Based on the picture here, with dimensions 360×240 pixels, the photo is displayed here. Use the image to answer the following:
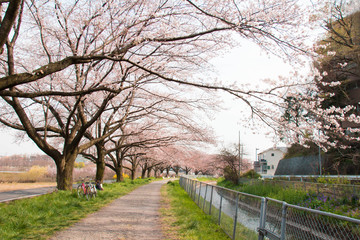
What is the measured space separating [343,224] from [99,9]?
26.3 ft

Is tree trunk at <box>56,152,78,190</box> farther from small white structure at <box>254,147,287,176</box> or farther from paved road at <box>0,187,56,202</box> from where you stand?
small white structure at <box>254,147,287,176</box>

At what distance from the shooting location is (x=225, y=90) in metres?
7.74

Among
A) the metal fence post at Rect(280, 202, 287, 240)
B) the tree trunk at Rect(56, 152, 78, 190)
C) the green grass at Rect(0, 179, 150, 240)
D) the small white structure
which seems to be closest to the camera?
the metal fence post at Rect(280, 202, 287, 240)

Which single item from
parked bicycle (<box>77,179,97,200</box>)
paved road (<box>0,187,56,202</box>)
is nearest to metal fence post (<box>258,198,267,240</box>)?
parked bicycle (<box>77,179,97,200</box>)

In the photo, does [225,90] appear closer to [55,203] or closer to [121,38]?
[121,38]

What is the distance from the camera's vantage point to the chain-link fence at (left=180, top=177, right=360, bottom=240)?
318 cm

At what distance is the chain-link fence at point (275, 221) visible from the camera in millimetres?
3184

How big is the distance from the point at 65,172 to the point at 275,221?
11461 mm

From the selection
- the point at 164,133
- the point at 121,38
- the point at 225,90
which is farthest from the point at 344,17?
the point at 121,38

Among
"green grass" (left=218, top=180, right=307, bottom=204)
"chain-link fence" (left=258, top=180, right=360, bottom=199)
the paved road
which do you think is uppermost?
"chain-link fence" (left=258, top=180, right=360, bottom=199)

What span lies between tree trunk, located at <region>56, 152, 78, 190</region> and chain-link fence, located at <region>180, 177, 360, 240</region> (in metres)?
8.63

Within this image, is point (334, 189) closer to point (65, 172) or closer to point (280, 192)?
point (280, 192)

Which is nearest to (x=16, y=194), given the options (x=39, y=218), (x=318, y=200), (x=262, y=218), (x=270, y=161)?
(x=39, y=218)

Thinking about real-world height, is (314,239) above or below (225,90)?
below
